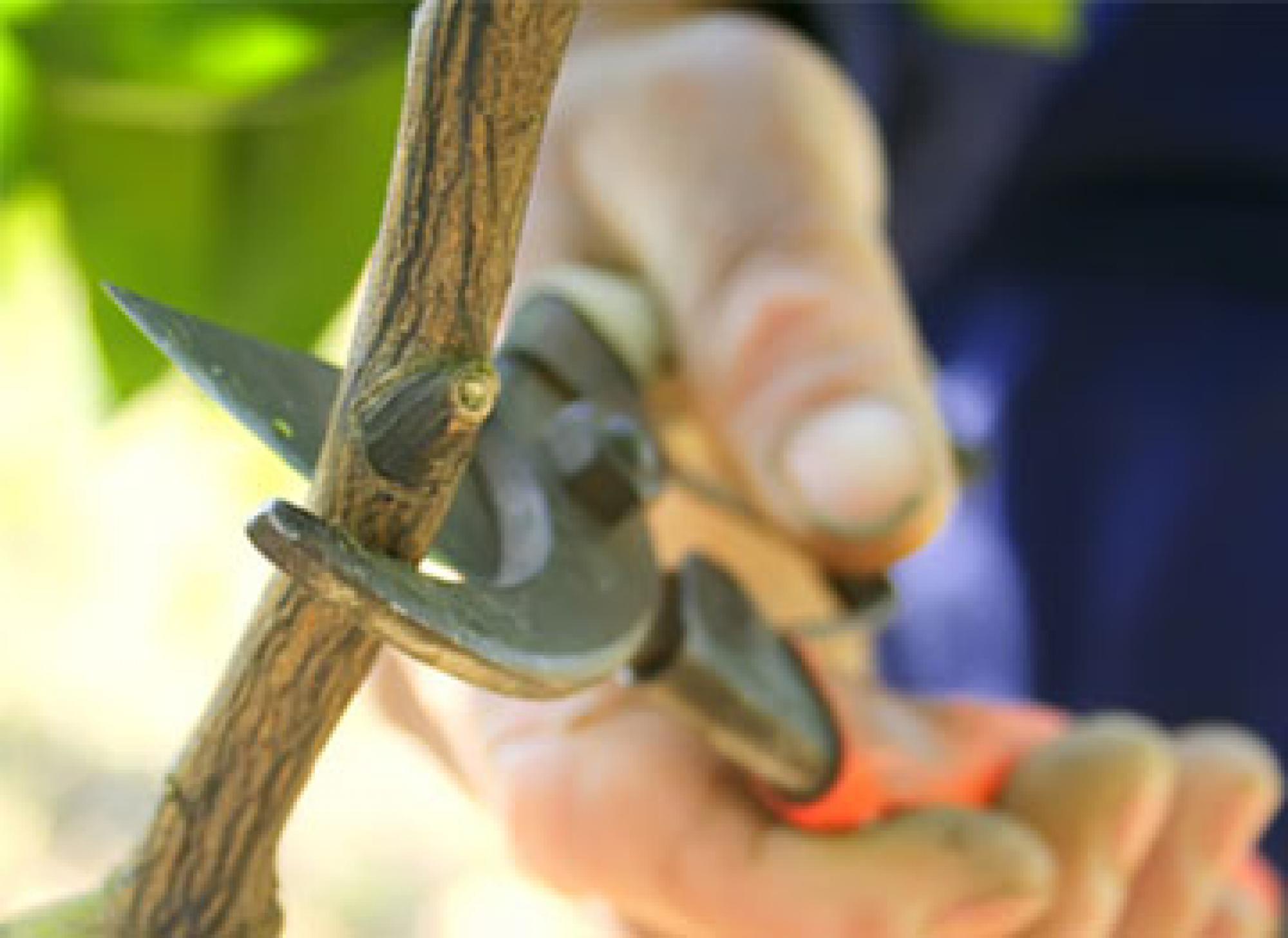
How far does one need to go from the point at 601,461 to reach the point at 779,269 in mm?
184

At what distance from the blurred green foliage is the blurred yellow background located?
0.02 m

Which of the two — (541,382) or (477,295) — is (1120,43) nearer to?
(541,382)

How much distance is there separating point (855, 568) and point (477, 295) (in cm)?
25

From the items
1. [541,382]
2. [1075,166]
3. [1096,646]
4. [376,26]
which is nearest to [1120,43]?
[1075,166]

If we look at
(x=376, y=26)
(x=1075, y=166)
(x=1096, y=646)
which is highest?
(x=376, y=26)

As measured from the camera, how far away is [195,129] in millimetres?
514

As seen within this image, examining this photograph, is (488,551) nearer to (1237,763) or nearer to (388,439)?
(388,439)

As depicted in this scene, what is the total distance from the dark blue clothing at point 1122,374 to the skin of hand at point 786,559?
150mm

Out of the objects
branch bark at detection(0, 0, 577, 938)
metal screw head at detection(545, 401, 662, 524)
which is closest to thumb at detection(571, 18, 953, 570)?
metal screw head at detection(545, 401, 662, 524)

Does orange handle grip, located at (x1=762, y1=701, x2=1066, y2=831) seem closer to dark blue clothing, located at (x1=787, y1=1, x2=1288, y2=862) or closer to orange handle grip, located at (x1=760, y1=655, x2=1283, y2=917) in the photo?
orange handle grip, located at (x1=760, y1=655, x2=1283, y2=917)

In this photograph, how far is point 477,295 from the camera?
0.73ft

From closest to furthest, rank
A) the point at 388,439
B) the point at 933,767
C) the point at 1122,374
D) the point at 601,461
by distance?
1. the point at 388,439
2. the point at 601,461
3. the point at 933,767
4. the point at 1122,374

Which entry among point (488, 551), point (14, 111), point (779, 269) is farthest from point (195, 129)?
point (488, 551)

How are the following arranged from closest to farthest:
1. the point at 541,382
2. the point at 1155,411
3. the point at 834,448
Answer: the point at 541,382
the point at 834,448
the point at 1155,411
